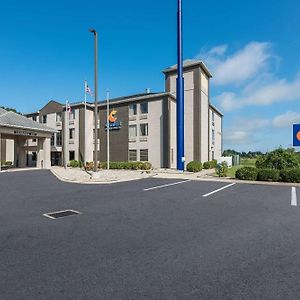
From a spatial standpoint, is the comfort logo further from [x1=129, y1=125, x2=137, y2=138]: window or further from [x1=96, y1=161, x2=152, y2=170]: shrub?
[x1=96, y1=161, x2=152, y2=170]: shrub

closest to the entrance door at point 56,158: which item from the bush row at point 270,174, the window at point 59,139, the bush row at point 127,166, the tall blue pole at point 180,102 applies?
the window at point 59,139

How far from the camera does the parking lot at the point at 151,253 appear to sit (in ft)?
11.7

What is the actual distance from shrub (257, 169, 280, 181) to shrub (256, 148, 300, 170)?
2.71 m

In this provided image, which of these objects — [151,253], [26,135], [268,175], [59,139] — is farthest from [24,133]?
[151,253]

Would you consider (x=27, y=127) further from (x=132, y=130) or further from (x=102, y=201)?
(x=102, y=201)

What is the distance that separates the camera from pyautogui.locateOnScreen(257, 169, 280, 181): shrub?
1755 centimetres

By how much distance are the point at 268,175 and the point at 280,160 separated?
3.32 metres

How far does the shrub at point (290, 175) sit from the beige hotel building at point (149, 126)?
15.8 meters

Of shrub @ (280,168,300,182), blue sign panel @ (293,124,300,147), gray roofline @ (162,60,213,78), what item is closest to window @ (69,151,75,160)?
gray roofline @ (162,60,213,78)

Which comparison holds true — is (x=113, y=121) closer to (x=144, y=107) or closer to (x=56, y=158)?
(x=144, y=107)

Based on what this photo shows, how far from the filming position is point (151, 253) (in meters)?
4.89

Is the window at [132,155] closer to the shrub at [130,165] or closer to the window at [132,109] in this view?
the shrub at [130,165]

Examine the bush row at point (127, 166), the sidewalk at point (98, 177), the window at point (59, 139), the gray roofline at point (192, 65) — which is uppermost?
the gray roofline at point (192, 65)

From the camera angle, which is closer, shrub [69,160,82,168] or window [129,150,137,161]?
window [129,150,137,161]
